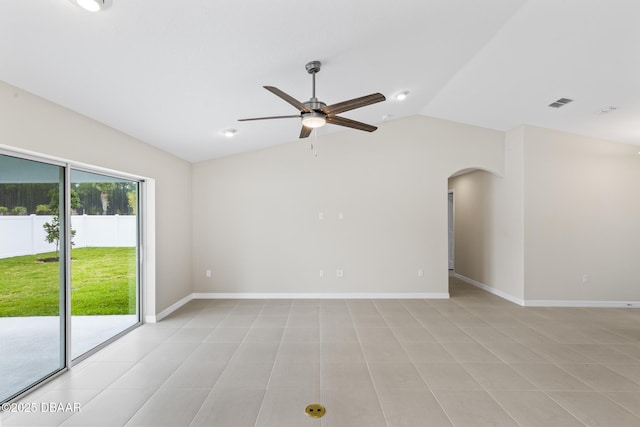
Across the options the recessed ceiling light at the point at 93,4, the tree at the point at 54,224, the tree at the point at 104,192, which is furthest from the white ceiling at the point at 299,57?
the tree at the point at 54,224

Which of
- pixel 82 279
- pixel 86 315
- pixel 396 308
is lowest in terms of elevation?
pixel 396 308

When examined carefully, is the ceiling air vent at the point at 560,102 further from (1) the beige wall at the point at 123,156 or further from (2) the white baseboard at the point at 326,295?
(1) the beige wall at the point at 123,156

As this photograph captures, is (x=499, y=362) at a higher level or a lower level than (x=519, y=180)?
lower

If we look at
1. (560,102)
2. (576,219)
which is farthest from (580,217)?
(560,102)

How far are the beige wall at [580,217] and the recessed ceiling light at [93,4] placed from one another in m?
5.70

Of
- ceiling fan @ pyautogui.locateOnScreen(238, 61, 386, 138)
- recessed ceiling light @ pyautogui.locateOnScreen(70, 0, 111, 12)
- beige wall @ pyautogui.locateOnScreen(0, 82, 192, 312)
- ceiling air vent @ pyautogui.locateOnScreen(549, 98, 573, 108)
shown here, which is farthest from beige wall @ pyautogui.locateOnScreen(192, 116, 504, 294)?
recessed ceiling light @ pyautogui.locateOnScreen(70, 0, 111, 12)

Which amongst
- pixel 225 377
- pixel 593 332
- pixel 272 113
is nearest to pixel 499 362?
pixel 593 332

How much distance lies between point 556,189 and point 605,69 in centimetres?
228

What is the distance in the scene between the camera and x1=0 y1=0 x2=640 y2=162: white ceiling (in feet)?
6.23

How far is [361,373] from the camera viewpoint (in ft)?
9.14

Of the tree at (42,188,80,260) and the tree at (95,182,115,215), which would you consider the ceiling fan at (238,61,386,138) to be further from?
the tree at (95,182,115,215)

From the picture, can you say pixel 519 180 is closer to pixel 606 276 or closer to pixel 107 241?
pixel 606 276

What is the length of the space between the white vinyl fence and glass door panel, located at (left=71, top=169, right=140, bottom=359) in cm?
1

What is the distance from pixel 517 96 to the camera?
13.4 feet
